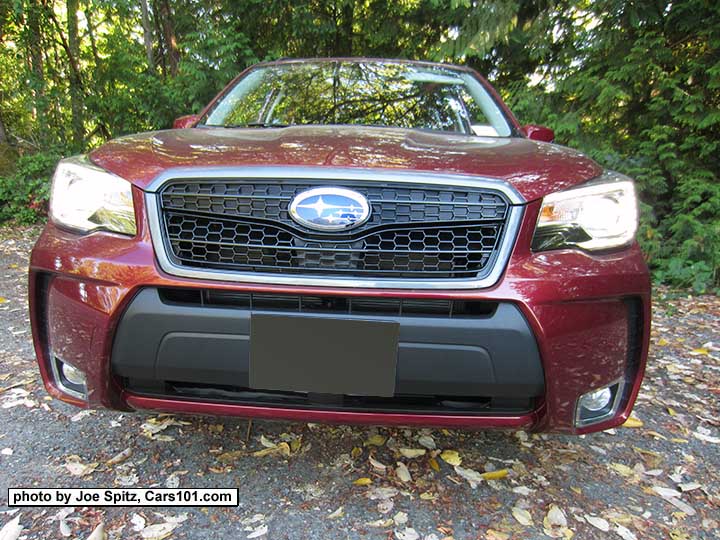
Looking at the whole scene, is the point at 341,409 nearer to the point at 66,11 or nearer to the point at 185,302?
the point at 185,302

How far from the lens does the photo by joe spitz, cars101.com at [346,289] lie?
1209 mm

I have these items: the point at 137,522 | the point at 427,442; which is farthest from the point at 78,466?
the point at 427,442

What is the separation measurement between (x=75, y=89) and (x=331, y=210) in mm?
8008

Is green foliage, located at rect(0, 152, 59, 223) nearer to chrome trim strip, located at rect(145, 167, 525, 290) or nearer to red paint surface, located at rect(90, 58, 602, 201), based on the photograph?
red paint surface, located at rect(90, 58, 602, 201)

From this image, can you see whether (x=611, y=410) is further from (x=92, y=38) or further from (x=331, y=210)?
(x=92, y=38)

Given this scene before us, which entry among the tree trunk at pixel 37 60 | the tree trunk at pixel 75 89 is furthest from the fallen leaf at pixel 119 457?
the tree trunk at pixel 37 60

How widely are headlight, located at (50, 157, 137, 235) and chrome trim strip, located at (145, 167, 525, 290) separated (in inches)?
3.6

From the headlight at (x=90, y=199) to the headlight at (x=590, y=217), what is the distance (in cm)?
118

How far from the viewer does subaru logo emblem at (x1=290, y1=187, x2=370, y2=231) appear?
4.07 feet

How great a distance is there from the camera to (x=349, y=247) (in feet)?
4.14

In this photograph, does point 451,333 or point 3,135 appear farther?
point 3,135

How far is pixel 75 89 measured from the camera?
731 centimetres

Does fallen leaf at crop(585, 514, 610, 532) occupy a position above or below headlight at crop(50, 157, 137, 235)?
below

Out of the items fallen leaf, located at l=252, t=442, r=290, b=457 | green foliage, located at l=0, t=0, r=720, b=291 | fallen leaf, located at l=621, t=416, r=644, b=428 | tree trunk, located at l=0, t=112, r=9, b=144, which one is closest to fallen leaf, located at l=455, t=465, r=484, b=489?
fallen leaf, located at l=252, t=442, r=290, b=457
